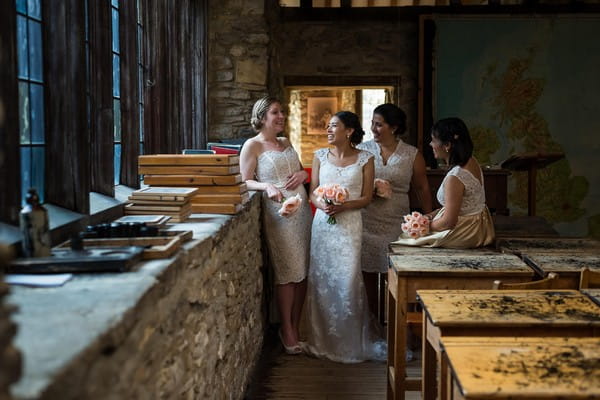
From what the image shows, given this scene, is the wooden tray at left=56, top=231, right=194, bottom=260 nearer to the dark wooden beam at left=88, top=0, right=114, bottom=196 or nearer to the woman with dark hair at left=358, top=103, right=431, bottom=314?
the dark wooden beam at left=88, top=0, right=114, bottom=196

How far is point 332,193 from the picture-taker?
5410mm

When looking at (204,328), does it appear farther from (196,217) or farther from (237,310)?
(237,310)

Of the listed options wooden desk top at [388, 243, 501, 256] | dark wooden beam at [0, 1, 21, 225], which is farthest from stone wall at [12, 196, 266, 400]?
wooden desk top at [388, 243, 501, 256]

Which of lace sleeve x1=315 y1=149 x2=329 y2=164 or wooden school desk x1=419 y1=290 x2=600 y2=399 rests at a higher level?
lace sleeve x1=315 y1=149 x2=329 y2=164

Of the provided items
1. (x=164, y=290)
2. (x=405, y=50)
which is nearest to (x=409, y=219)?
(x=164, y=290)

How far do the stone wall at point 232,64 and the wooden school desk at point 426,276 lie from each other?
10.3ft

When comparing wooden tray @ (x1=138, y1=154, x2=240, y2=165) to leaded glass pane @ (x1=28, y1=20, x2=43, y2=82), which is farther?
wooden tray @ (x1=138, y1=154, x2=240, y2=165)

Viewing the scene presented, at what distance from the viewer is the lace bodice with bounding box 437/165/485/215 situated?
4879 mm

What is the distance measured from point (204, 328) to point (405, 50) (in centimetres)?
672

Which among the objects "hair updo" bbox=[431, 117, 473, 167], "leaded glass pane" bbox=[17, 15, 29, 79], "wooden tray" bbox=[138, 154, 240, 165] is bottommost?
"wooden tray" bbox=[138, 154, 240, 165]

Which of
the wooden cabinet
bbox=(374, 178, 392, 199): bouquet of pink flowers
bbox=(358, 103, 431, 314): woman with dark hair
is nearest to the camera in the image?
bbox=(374, 178, 392, 199): bouquet of pink flowers

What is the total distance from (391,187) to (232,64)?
2297mm

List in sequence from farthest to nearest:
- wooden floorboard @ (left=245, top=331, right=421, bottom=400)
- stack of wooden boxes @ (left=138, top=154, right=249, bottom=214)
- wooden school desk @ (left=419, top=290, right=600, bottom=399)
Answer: wooden floorboard @ (left=245, top=331, right=421, bottom=400), stack of wooden boxes @ (left=138, top=154, right=249, bottom=214), wooden school desk @ (left=419, top=290, right=600, bottom=399)

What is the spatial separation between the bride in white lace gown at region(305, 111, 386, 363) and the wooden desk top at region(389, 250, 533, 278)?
49.6 inches
